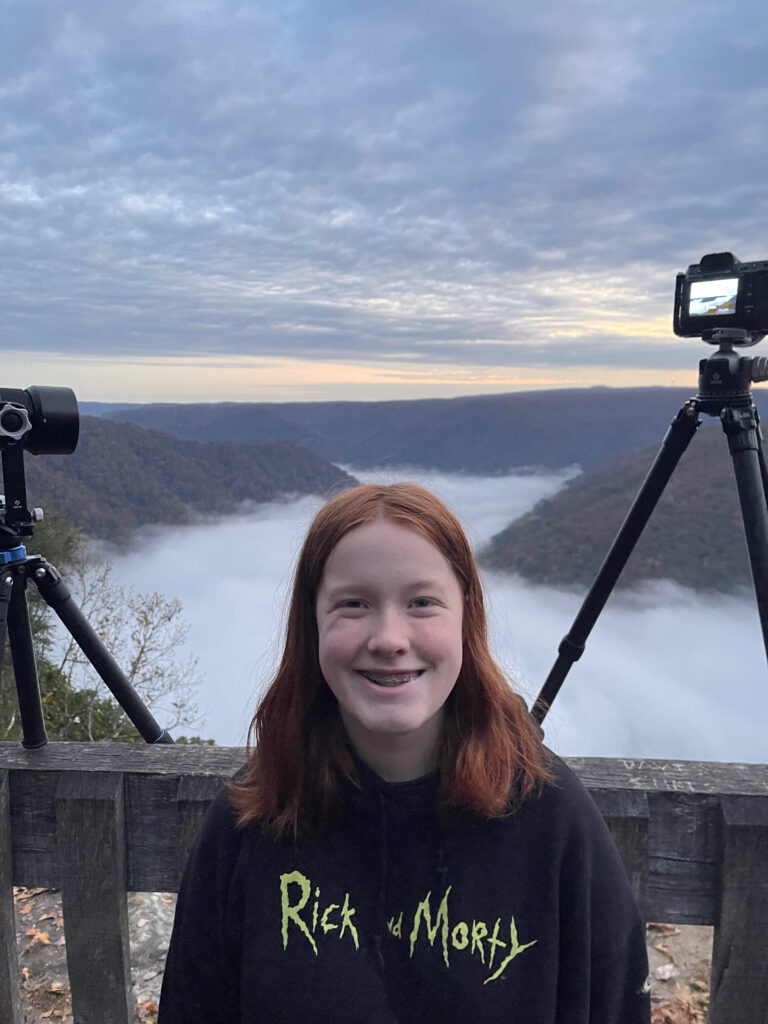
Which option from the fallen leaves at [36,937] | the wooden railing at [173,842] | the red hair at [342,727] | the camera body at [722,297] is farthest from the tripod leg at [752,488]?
the fallen leaves at [36,937]

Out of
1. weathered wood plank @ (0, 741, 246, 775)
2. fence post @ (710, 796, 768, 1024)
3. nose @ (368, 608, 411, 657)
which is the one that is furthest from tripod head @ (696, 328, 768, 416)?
weathered wood plank @ (0, 741, 246, 775)

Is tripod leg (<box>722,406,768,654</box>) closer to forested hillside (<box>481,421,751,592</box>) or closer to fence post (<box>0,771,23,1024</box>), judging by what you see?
fence post (<box>0,771,23,1024</box>)

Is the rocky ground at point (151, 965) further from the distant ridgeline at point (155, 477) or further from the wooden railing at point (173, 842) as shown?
the distant ridgeline at point (155, 477)

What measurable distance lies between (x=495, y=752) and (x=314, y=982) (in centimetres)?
55

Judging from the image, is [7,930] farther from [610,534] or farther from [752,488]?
[610,534]

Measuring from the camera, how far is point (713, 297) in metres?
2.44

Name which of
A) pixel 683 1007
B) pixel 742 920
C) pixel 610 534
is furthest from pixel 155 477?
pixel 742 920

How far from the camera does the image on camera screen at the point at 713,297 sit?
241 centimetres

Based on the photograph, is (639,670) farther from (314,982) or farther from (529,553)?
(314,982)

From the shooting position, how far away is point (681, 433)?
2393 mm

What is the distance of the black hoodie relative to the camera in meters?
1.33

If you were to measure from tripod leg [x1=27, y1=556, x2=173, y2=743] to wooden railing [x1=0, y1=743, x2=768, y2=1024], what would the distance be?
1.02ft

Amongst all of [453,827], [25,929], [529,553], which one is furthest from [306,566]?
[529,553]

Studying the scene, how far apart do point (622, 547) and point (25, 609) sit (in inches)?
76.1
